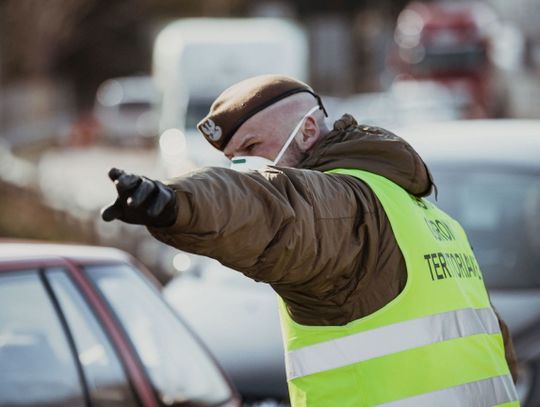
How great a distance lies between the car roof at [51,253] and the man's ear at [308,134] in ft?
4.13

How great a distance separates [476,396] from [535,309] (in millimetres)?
2934

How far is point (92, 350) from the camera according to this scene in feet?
14.5

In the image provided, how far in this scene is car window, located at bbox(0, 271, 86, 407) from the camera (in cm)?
415

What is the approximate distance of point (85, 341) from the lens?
440cm

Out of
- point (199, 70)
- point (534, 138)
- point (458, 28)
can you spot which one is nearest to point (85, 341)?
point (534, 138)

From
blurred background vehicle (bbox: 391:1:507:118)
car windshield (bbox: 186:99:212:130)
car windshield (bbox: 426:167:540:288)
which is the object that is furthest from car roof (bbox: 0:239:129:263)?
blurred background vehicle (bbox: 391:1:507:118)

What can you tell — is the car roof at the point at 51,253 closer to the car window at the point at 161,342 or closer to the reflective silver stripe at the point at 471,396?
the car window at the point at 161,342

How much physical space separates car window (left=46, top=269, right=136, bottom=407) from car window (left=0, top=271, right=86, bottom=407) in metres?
0.05

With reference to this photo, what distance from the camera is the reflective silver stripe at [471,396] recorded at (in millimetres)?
3285

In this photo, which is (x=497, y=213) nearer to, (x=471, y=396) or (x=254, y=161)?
(x=471, y=396)

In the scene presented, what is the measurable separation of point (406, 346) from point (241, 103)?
27.3 inches

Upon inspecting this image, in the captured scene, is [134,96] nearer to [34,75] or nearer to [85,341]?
[34,75]

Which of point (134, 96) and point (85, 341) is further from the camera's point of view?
point (134, 96)

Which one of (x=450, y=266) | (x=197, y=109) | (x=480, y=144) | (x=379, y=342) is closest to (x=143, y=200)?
(x=379, y=342)
